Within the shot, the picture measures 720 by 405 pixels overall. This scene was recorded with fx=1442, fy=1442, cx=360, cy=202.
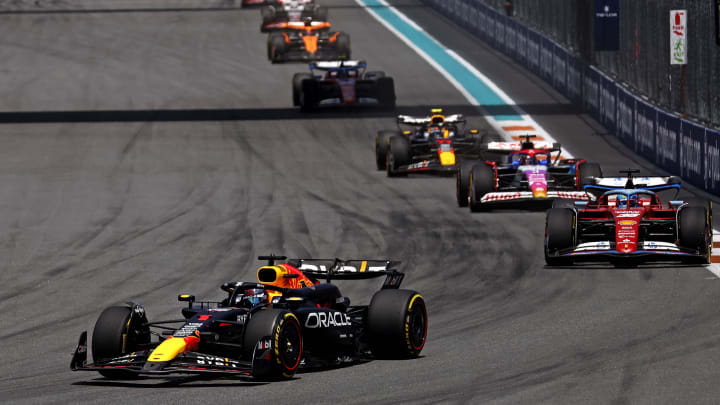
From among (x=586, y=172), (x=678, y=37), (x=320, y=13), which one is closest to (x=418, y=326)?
(x=586, y=172)

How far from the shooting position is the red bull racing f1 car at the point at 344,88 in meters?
40.1

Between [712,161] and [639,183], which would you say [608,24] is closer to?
[712,161]

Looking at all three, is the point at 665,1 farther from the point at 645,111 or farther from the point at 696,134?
the point at 696,134

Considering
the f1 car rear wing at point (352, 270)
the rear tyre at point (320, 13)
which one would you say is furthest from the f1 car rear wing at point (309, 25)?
the f1 car rear wing at point (352, 270)

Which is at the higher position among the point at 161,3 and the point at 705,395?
the point at 161,3

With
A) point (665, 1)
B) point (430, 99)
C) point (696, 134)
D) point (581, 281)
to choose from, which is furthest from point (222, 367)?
point (430, 99)

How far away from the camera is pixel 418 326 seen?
590 inches

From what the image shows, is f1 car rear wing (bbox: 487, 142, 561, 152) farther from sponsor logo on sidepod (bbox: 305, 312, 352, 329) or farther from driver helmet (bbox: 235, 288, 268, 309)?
driver helmet (bbox: 235, 288, 268, 309)

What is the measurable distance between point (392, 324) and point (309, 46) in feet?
117

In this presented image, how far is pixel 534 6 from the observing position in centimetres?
5103

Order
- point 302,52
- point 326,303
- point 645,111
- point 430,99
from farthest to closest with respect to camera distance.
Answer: point 302,52, point 430,99, point 645,111, point 326,303

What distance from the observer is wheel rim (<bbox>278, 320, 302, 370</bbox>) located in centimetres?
1338

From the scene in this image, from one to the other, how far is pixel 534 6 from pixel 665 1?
627 inches

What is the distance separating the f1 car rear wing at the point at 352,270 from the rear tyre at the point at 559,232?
5453 millimetres
